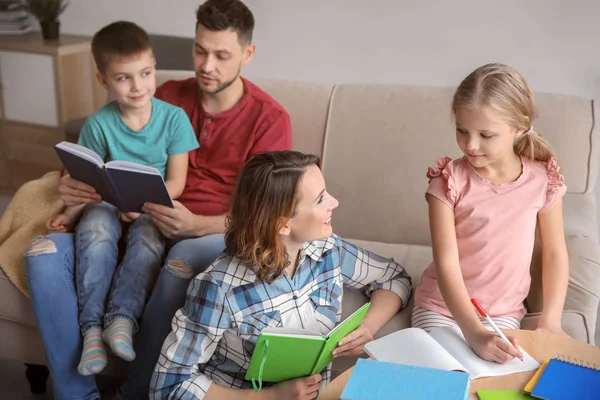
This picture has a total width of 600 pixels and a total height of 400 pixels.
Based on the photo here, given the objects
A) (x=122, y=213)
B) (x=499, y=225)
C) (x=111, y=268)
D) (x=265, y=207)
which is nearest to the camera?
(x=265, y=207)

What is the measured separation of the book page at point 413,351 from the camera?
1378 millimetres

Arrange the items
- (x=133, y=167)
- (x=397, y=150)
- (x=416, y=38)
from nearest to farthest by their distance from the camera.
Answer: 1. (x=133, y=167)
2. (x=397, y=150)
3. (x=416, y=38)

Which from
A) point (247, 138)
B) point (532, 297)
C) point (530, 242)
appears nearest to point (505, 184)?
point (530, 242)

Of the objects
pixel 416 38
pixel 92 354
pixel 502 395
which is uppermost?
pixel 416 38

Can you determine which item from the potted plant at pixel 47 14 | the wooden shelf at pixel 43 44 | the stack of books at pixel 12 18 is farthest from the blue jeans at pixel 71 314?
the stack of books at pixel 12 18

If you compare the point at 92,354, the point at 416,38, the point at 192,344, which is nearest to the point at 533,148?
the point at 192,344

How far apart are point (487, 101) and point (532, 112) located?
0.15m

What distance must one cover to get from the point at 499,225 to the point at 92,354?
1048mm

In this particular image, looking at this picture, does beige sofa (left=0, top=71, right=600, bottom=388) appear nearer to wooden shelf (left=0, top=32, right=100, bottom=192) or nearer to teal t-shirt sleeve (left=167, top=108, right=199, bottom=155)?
teal t-shirt sleeve (left=167, top=108, right=199, bottom=155)

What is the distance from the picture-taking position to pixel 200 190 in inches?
87.4

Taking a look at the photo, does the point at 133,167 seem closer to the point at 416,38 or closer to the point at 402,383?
the point at 402,383

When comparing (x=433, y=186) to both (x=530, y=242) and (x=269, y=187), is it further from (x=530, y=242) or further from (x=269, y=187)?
(x=269, y=187)

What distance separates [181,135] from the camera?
216 cm

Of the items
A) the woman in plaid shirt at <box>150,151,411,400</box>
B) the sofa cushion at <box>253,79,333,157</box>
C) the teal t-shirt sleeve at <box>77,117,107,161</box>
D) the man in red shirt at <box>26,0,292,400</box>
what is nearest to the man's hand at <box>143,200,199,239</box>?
the man in red shirt at <box>26,0,292,400</box>
